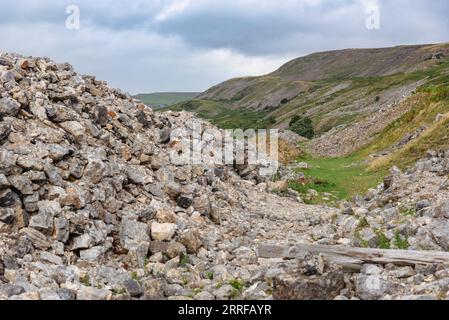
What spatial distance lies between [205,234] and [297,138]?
49.7m

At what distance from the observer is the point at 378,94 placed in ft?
322

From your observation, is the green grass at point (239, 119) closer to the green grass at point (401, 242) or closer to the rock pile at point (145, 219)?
the rock pile at point (145, 219)

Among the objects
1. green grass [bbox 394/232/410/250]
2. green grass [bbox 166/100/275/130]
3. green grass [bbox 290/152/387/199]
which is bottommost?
green grass [bbox 394/232/410/250]

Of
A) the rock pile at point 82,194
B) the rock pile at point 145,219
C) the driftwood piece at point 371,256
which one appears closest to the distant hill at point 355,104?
the rock pile at point 145,219

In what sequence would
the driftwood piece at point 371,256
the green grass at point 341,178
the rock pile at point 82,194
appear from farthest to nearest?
1. the green grass at point 341,178
2. the rock pile at point 82,194
3. the driftwood piece at point 371,256

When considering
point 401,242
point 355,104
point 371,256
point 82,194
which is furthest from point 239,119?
point 371,256

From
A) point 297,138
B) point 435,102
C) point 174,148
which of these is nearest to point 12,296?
point 174,148

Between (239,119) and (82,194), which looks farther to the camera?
(239,119)

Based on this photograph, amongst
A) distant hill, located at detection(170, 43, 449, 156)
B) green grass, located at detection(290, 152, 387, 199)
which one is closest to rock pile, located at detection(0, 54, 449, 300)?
green grass, located at detection(290, 152, 387, 199)

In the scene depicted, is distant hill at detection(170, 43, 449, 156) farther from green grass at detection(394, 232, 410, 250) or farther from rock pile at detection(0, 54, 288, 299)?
→ green grass at detection(394, 232, 410, 250)

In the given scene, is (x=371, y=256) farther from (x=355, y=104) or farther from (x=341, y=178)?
(x=355, y=104)

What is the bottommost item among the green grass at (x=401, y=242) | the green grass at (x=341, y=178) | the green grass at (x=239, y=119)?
the green grass at (x=401, y=242)

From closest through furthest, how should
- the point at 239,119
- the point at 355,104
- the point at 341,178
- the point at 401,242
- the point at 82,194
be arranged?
the point at 401,242
the point at 82,194
the point at 341,178
the point at 355,104
the point at 239,119
